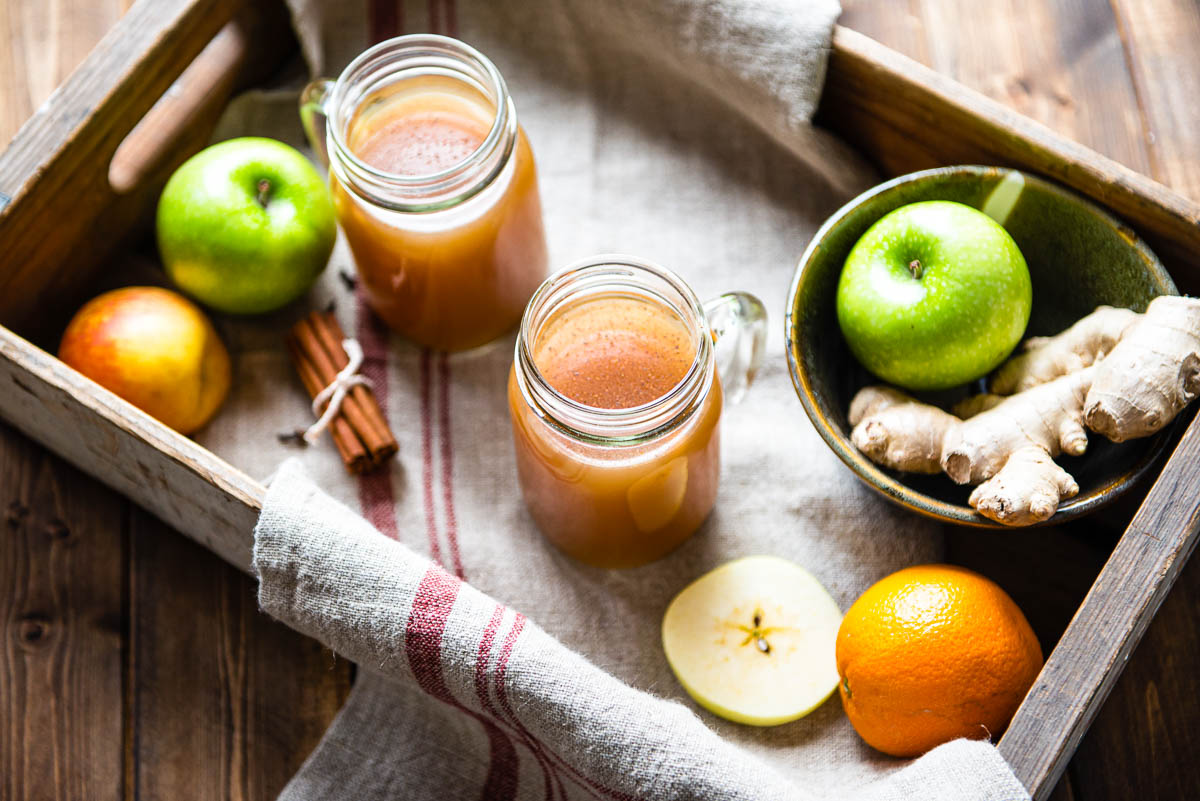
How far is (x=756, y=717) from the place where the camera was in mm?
891

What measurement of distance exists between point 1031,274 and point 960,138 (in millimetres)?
141

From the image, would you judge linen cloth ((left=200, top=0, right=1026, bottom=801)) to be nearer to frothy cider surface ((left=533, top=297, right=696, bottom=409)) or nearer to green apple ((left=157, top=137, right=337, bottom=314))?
green apple ((left=157, top=137, right=337, bottom=314))

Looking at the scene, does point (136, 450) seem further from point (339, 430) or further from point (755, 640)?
point (755, 640)

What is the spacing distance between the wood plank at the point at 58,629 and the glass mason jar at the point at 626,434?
434mm

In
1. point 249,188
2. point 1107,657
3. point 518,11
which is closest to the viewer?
point 1107,657

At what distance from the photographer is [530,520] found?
1.00 metres

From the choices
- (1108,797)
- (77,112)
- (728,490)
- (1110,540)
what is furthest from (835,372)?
(77,112)

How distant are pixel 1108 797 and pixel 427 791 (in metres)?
0.60

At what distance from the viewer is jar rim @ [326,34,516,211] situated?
33.9 inches

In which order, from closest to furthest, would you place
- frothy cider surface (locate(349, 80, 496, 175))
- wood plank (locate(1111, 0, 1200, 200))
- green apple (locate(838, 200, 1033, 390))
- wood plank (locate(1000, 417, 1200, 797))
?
wood plank (locate(1000, 417, 1200, 797)) < green apple (locate(838, 200, 1033, 390)) < frothy cider surface (locate(349, 80, 496, 175)) < wood plank (locate(1111, 0, 1200, 200))

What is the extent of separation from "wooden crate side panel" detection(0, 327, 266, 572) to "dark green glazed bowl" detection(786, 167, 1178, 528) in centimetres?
48

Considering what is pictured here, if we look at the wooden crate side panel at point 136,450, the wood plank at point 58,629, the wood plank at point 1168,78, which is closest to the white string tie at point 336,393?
the wooden crate side panel at point 136,450

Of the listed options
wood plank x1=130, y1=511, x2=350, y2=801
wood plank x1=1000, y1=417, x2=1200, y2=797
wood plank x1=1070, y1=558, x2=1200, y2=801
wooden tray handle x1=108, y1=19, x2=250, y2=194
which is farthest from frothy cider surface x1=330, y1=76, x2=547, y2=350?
wood plank x1=1070, y1=558, x2=1200, y2=801

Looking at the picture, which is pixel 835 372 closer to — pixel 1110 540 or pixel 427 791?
pixel 1110 540
